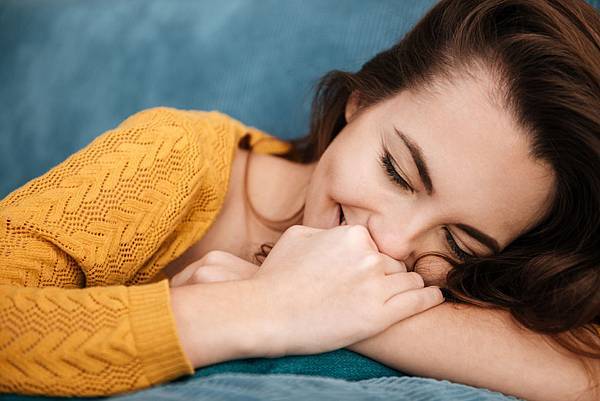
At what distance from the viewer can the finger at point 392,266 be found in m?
1.10

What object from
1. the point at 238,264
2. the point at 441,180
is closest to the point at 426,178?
the point at 441,180

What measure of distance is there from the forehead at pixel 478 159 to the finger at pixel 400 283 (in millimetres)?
114

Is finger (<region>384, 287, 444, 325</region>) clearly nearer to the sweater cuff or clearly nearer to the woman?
the woman

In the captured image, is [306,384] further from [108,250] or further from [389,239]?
[108,250]

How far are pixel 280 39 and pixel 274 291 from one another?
928mm

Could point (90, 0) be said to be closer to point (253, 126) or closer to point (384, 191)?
point (253, 126)

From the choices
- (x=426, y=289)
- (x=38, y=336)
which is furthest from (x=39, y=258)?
(x=426, y=289)

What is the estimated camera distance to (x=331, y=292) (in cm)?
101

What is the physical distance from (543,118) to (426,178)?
231mm

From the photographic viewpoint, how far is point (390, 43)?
1.64 metres

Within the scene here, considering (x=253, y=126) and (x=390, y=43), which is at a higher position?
(x=390, y=43)

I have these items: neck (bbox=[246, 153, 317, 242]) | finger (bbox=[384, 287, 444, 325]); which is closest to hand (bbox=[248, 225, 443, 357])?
finger (bbox=[384, 287, 444, 325])

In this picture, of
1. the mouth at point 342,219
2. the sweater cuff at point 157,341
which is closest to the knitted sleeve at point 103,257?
the sweater cuff at point 157,341

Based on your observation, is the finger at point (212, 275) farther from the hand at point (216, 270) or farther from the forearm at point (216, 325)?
the forearm at point (216, 325)
